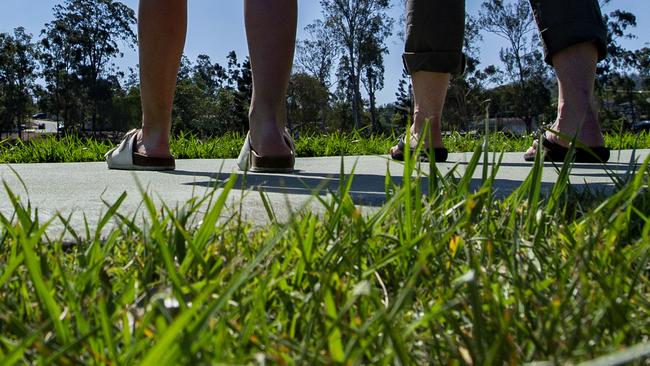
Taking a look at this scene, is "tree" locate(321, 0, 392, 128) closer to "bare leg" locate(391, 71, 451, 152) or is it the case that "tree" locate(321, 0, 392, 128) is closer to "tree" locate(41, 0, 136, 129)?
"tree" locate(41, 0, 136, 129)

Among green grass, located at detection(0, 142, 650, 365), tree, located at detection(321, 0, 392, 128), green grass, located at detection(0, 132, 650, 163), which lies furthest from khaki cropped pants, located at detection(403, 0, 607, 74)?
tree, located at detection(321, 0, 392, 128)

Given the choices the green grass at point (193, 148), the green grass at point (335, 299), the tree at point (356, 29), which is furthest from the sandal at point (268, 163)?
the tree at point (356, 29)

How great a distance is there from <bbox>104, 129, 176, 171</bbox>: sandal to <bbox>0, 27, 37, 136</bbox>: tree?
55.7 meters

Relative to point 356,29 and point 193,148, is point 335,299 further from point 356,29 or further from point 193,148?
point 356,29

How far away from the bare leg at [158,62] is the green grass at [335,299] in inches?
62.4

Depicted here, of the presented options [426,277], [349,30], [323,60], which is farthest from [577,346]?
[323,60]

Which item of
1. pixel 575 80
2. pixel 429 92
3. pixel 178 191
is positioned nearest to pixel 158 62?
pixel 178 191

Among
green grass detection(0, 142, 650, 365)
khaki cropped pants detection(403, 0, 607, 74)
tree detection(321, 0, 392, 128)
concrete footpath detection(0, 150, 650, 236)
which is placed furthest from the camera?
tree detection(321, 0, 392, 128)

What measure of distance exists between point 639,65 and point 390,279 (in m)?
63.7

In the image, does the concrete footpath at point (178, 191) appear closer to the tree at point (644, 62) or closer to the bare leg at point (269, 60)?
the bare leg at point (269, 60)

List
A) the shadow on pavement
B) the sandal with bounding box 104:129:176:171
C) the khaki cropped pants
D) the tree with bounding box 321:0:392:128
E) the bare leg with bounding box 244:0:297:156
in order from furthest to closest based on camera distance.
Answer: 1. the tree with bounding box 321:0:392:128
2. the khaki cropped pants
3. the sandal with bounding box 104:129:176:171
4. the bare leg with bounding box 244:0:297:156
5. the shadow on pavement

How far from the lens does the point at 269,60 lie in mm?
2197

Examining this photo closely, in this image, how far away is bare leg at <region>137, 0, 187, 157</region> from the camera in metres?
2.44

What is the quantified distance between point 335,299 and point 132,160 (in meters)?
2.09
